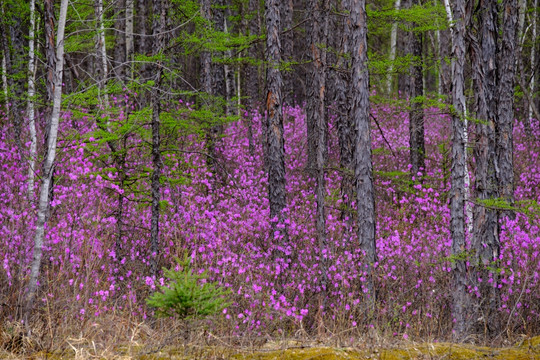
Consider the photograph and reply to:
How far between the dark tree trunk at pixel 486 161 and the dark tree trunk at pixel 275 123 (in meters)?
3.68

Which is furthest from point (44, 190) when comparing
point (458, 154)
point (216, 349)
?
point (458, 154)

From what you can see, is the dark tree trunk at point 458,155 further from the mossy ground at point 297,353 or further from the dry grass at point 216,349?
the mossy ground at point 297,353

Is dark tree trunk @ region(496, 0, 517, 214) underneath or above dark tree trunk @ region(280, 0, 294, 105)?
underneath

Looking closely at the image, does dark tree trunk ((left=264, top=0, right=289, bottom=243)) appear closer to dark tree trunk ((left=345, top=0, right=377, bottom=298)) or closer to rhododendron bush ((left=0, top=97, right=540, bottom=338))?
rhododendron bush ((left=0, top=97, right=540, bottom=338))

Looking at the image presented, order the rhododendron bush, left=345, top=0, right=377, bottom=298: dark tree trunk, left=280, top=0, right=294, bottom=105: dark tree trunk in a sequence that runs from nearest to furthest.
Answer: the rhododendron bush → left=345, top=0, right=377, bottom=298: dark tree trunk → left=280, top=0, right=294, bottom=105: dark tree trunk

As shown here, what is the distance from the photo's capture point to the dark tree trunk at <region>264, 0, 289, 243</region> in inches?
384

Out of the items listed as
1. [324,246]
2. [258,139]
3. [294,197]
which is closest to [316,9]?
[324,246]

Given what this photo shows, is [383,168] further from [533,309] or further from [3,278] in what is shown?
[3,278]

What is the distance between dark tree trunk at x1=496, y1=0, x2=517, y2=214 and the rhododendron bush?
0.74 metres

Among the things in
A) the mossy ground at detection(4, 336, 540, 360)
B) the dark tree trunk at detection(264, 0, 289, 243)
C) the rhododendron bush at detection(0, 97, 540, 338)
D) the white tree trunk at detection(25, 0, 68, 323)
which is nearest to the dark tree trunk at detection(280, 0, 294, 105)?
the dark tree trunk at detection(264, 0, 289, 243)

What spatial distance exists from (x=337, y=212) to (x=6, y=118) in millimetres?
11094

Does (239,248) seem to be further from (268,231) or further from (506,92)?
(506,92)

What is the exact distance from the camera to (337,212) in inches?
501

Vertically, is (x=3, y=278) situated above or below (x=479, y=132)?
Result: below
